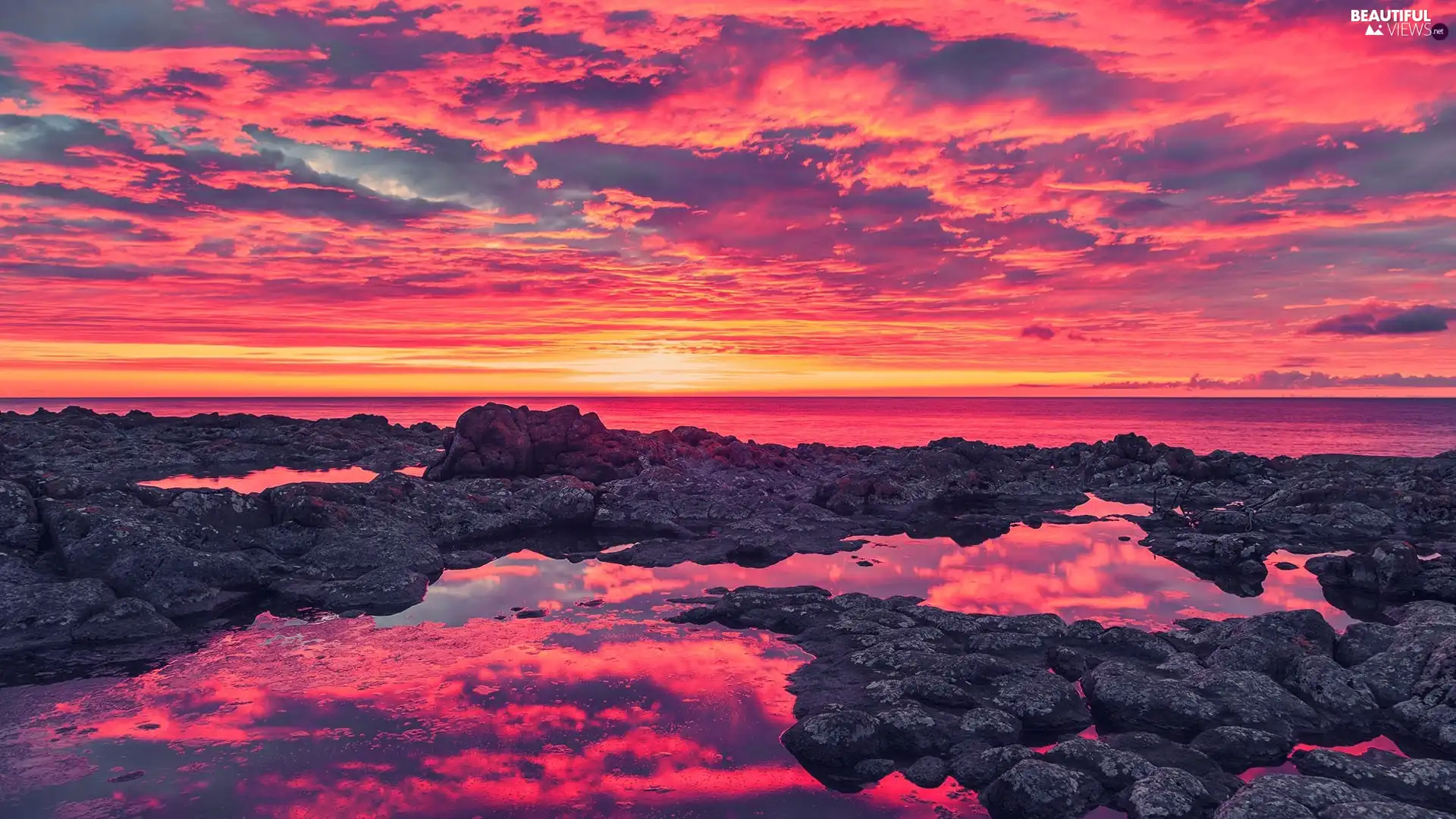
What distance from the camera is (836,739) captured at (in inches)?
521

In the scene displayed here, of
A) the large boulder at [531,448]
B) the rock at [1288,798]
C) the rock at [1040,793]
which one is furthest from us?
the large boulder at [531,448]

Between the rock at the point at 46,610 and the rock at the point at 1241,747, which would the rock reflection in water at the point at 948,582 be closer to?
the rock at the point at 46,610

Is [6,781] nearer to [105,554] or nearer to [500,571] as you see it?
[105,554]

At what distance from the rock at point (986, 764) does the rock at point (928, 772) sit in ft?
0.67

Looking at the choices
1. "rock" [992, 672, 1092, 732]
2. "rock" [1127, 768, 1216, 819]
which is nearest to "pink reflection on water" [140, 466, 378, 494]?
"rock" [992, 672, 1092, 732]

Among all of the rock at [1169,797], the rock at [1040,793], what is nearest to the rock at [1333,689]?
the rock at [1169,797]

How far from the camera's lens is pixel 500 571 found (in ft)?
89.6

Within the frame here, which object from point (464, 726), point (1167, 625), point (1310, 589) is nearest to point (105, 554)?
point (464, 726)

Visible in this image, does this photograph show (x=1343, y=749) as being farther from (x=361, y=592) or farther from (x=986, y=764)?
(x=361, y=592)

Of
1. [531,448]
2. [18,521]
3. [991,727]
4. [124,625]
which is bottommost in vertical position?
[991,727]

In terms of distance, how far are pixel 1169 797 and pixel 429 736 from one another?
1213 centimetres

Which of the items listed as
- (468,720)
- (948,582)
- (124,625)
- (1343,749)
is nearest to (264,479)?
(124,625)

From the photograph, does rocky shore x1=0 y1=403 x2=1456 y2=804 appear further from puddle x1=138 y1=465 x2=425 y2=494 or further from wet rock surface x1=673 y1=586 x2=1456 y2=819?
puddle x1=138 y1=465 x2=425 y2=494

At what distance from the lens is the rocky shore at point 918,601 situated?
12883mm
